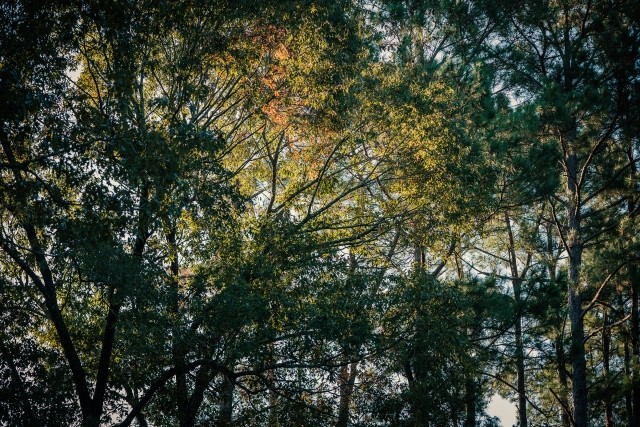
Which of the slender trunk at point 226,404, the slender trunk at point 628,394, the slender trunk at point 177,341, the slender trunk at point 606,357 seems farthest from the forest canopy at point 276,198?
the slender trunk at point 606,357

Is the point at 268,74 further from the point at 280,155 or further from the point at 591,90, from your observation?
the point at 591,90

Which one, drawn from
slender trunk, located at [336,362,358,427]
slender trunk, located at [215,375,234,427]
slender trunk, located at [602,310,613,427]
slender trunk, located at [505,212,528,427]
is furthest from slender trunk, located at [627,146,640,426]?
slender trunk, located at [215,375,234,427]

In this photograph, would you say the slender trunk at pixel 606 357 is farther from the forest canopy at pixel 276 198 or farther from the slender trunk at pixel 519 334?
the forest canopy at pixel 276 198

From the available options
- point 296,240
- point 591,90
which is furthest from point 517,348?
point 296,240

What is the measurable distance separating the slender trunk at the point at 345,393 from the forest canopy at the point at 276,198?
52mm

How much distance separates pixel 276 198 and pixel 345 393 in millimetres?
3511

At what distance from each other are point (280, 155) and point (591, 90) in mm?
5272

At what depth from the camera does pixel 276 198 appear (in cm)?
1207

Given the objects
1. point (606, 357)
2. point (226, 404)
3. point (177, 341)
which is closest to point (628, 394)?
point (606, 357)

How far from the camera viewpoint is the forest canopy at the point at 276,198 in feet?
25.2

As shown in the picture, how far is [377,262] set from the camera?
11.4m

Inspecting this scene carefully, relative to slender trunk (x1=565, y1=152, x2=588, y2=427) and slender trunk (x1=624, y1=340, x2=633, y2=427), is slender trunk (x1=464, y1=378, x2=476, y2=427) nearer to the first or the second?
slender trunk (x1=565, y1=152, x2=588, y2=427)

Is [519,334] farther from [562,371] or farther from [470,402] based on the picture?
[470,402]

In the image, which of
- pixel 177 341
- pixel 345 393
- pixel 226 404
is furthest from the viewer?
pixel 345 393
